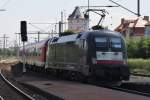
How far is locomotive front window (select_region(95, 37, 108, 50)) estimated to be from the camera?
2777 centimetres

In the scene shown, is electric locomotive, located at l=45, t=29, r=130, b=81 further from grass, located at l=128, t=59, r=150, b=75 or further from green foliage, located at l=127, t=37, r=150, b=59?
green foliage, located at l=127, t=37, r=150, b=59

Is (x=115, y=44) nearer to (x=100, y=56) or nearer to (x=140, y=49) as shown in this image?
(x=100, y=56)

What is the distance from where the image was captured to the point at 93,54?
89.8 feet

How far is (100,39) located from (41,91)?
5.58 metres

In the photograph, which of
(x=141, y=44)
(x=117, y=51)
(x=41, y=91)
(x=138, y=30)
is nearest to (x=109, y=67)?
(x=117, y=51)

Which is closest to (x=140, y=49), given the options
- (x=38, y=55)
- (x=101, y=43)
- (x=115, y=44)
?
(x=38, y=55)

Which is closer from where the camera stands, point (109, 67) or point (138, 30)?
point (109, 67)

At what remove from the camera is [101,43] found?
91.6 ft

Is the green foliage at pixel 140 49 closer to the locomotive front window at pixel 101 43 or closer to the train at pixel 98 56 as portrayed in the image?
the train at pixel 98 56

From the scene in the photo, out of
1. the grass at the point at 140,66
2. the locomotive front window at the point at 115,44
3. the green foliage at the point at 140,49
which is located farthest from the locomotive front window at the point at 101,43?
the green foliage at the point at 140,49

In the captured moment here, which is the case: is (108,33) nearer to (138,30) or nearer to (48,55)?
(48,55)

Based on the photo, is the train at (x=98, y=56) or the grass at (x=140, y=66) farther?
the grass at (x=140, y=66)

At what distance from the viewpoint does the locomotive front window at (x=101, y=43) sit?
91.1ft

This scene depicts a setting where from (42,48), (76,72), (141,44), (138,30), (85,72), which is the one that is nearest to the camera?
(85,72)
